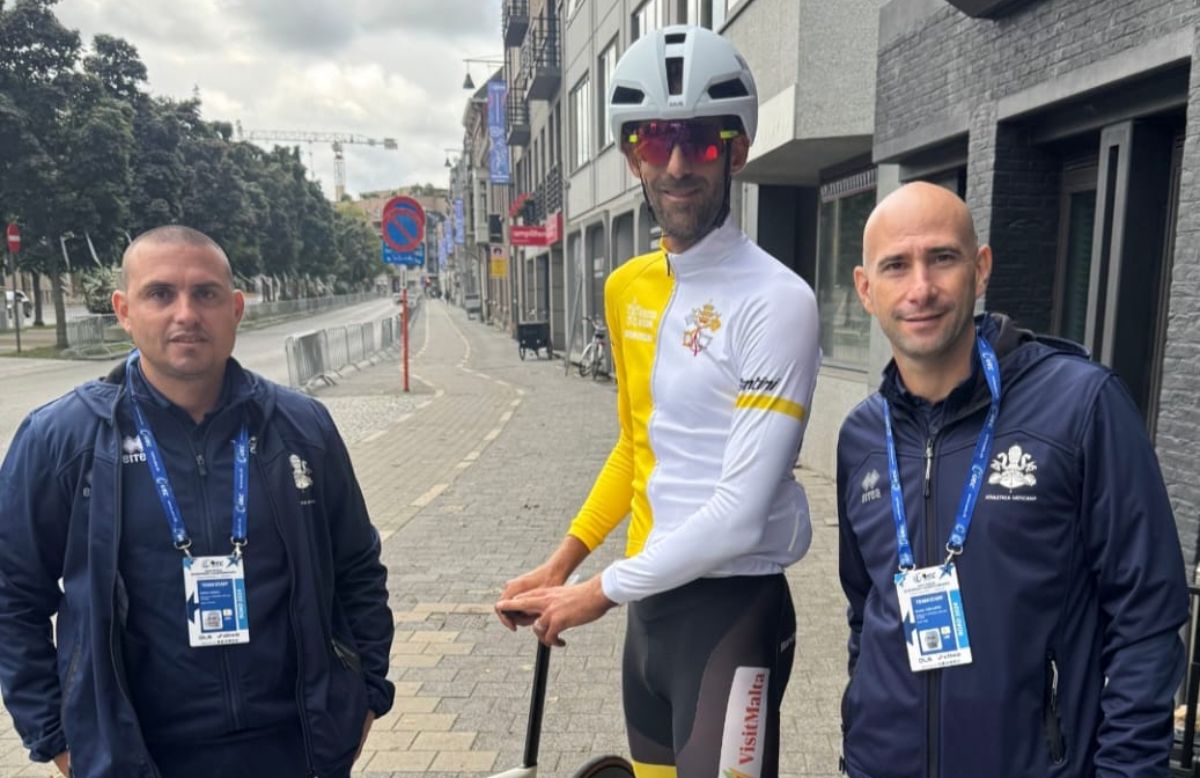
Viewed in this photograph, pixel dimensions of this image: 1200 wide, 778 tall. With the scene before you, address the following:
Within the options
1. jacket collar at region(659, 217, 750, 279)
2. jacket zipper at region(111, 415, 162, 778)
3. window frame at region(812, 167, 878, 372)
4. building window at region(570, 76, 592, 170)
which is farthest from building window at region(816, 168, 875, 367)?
building window at region(570, 76, 592, 170)

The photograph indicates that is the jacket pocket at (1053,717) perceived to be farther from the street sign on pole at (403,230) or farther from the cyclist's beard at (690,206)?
the street sign on pole at (403,230)

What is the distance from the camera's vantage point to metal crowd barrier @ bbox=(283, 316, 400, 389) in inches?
611

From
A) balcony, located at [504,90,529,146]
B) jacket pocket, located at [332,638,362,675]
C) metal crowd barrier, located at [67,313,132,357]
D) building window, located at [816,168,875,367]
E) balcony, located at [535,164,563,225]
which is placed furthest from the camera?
balcony, located at [504,90,529,146]

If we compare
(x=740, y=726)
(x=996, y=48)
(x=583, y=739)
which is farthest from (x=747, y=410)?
(x=996, y=48)

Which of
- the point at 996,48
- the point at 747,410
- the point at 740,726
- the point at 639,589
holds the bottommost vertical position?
the point at 740,726

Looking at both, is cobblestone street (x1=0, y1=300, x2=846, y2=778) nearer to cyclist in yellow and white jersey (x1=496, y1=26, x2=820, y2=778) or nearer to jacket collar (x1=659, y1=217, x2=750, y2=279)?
cyclist in yellow and white jersey (x1=496, y1=26, x2=820, y2=778)

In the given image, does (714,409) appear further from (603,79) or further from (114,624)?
(603,79)

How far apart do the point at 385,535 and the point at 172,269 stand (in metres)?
5.06

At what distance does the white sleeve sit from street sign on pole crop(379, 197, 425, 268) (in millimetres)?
13538

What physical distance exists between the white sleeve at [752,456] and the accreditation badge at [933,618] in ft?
1.02

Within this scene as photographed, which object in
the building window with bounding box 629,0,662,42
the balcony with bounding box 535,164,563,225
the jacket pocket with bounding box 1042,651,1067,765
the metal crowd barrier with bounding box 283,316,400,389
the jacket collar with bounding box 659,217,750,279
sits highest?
the building window with bounding box 629,0,662,42

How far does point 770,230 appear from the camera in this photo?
1046 cm

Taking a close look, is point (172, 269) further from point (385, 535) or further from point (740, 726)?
point (385, 535)

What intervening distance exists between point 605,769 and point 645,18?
1559cm
